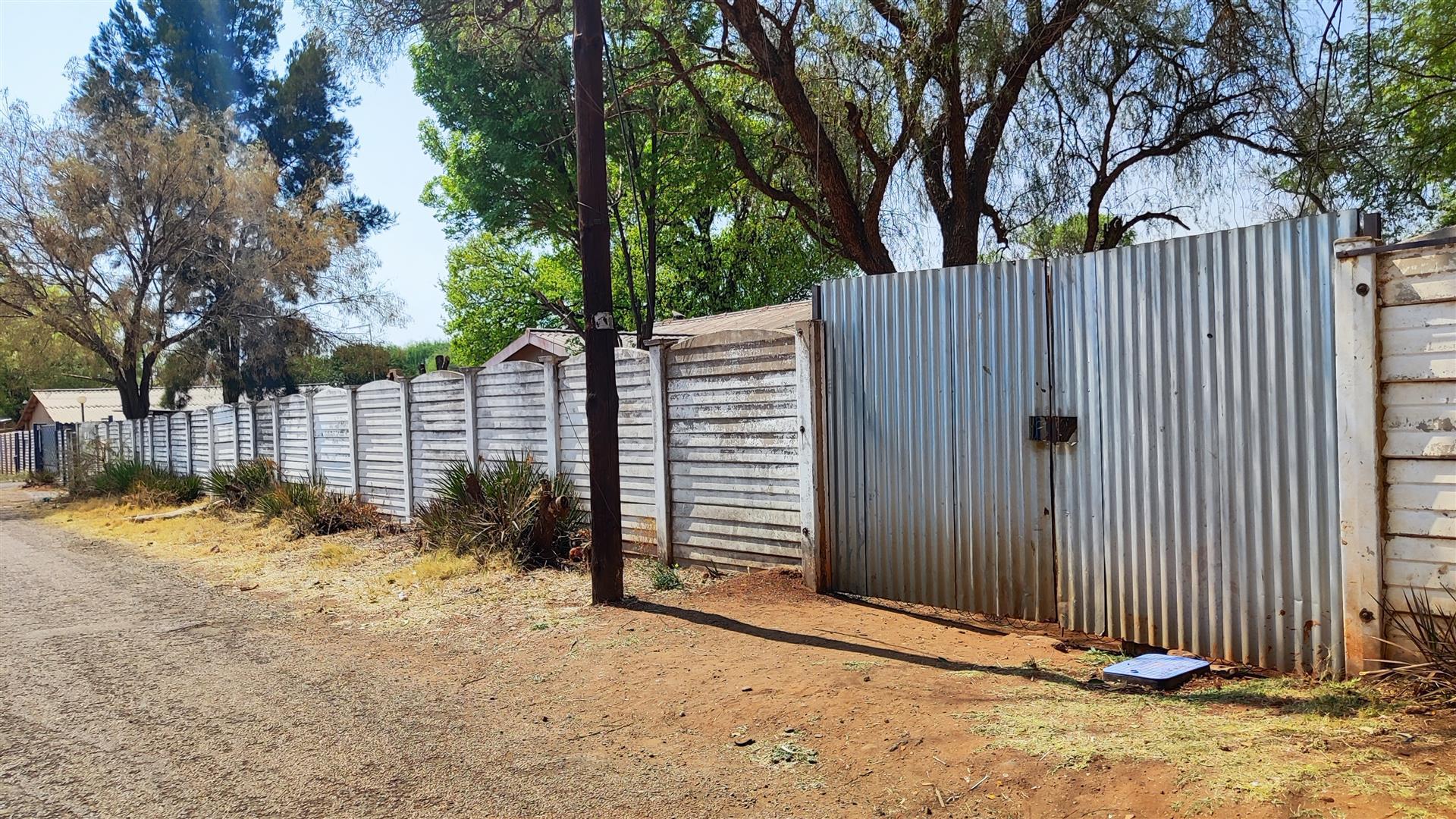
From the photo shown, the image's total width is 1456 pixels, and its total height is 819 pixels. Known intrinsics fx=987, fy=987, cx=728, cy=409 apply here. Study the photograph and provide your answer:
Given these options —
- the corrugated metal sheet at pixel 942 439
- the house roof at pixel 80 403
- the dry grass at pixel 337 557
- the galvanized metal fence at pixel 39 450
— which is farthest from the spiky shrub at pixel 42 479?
the corrugated metal sheet at pixel 942 439

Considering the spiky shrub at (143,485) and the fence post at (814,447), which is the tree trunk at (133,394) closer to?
the spiky shrub at (143,485)

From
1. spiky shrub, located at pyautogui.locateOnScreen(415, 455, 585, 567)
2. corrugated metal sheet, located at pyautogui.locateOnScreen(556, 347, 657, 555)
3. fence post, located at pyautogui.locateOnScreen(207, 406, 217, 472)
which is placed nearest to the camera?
corrugated metal sheet, located at pyautogui.locateOnScreen(556, 347, 657, 555)

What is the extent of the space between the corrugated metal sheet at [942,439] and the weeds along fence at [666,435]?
0.34 metres

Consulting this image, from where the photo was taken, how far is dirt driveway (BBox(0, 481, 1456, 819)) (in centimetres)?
373

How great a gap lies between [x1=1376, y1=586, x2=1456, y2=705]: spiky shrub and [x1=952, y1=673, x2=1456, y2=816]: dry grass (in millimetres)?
194

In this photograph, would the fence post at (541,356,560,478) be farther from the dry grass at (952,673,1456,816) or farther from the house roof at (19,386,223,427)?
the house roof at (19,386,223,427)

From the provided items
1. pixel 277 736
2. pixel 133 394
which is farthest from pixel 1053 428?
pixel 133 394

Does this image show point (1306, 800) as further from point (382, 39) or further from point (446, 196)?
point (446, 196)

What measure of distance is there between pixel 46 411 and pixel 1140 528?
5230 centimetres

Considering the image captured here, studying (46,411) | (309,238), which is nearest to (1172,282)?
(309,238)

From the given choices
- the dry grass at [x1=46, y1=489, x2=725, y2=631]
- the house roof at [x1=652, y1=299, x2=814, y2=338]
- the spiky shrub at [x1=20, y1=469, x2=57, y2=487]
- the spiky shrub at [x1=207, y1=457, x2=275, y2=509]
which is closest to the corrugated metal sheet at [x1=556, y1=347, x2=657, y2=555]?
the dry grass at [x1=46, y1=489, x2=725, y2=631]

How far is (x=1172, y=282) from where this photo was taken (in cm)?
560

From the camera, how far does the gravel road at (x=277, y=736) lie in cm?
415

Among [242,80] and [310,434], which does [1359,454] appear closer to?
[310,434]
